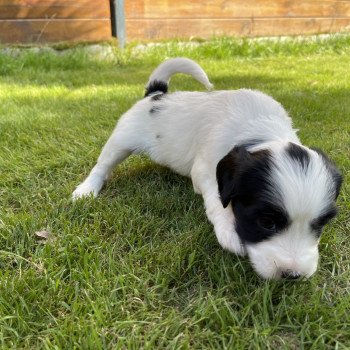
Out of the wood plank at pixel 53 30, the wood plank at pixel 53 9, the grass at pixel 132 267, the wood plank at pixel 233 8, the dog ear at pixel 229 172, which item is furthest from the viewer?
the wood plank at pixel 233 8

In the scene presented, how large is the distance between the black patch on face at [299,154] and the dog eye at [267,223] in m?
0.25

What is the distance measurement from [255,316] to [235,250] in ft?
1.18

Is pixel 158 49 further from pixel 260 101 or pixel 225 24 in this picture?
pixel 260 101

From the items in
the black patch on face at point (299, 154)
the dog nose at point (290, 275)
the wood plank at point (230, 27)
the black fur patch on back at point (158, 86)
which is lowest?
the wood plank at point (230, 27)

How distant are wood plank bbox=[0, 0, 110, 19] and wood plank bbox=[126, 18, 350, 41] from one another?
597 mm

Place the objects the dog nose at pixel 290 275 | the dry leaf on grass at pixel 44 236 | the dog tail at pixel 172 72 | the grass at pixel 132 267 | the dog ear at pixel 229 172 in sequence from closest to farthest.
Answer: the grass at pixel 132 267 → the dog nose at pixel 290 275 → the dog ear at pixel 229 172 → the dry leaf on grass at pixel 44 236 → the dog tail at pixel 172 72

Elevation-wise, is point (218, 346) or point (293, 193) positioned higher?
point (293, 193)

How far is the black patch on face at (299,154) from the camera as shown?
5.74 feet

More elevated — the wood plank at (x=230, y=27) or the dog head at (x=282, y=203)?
the dog head at (x=282, y=203)

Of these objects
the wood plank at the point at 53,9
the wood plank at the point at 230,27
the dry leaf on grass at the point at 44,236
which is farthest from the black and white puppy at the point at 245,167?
the wood plank at the point at 230,27

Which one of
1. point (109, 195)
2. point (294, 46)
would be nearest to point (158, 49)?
point (294, 46)

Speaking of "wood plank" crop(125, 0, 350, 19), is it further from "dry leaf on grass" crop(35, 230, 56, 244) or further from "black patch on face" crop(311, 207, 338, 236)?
"black patch on face" crop(311, 207, 338, 236)

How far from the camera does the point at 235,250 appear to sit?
6.30ft

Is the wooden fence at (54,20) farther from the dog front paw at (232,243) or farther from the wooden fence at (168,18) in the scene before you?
the dog front paw at (232,243)
